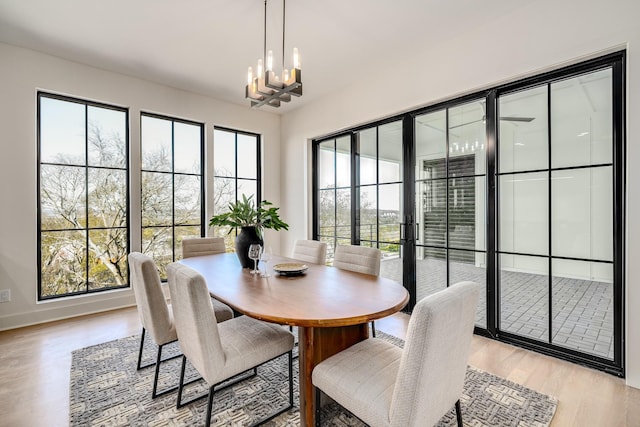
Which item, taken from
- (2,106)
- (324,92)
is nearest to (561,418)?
(324,92)

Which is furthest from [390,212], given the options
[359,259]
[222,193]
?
[222,193]

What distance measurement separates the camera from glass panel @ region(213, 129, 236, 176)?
4.58m

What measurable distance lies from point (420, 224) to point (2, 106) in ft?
14.6

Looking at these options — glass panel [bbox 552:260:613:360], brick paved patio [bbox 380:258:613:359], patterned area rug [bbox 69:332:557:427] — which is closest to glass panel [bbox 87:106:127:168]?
patterned area rug [bbox 69:332:557:427]

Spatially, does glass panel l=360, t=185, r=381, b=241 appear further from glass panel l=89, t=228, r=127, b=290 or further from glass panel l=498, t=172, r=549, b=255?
glass panel l=89, t=228, r=127, b=290

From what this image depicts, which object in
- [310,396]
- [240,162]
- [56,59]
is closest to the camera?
[310,396]

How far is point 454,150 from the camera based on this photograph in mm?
3098

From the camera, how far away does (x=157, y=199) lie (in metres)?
4.04

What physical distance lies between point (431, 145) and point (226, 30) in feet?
7.63

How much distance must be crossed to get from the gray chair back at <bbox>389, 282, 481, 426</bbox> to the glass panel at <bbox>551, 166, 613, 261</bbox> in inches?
69.3

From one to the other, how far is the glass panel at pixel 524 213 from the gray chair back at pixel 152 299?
276 centimetres

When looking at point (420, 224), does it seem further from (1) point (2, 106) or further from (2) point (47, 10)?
(1) point (2, 106)

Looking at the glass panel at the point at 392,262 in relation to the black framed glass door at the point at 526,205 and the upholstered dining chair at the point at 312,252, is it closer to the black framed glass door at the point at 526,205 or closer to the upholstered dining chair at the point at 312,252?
the black framed glass door at the point at 526,205

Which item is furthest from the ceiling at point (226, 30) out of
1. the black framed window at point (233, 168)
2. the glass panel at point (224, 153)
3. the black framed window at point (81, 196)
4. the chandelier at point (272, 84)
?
the black framed window at point (233, 168)
